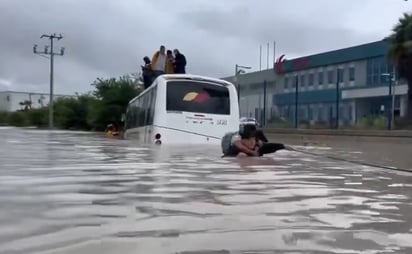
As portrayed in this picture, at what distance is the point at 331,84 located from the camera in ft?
189

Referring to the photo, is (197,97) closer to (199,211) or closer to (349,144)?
(349,144)

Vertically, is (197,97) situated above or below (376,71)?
below

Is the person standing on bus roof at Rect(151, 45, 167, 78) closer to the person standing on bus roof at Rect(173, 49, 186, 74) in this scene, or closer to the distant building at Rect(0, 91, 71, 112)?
the person standing on bus roof at Rect(173, 49, 186, 74)

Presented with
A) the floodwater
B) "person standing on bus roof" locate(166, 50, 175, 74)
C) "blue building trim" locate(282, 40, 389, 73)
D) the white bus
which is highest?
"blue building trim" locate(282, 40, 389, 73)

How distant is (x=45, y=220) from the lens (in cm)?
579

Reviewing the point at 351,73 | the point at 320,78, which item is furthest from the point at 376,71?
the point at 320,78

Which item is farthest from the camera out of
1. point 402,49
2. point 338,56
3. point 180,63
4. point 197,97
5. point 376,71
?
point 338,56

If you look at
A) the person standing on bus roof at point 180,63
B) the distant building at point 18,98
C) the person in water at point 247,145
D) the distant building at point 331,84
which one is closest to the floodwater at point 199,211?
the person in water at point 247,145

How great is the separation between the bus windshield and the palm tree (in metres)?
17.0

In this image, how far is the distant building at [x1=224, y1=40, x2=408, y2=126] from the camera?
42.7 metres

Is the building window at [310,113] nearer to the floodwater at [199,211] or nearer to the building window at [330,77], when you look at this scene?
the building window at [330,77]

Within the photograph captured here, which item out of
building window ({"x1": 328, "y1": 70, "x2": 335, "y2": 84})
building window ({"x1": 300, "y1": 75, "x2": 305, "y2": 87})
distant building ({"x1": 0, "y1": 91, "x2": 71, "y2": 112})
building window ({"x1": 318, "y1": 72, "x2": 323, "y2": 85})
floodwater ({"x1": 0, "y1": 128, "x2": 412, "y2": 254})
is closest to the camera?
floodwater ({"x1": 0, "y1": 128, "x2": 412, "y2": 254})

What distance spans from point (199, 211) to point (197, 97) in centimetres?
1452

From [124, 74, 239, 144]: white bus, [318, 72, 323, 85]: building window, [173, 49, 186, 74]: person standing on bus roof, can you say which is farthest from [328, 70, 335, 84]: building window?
[124, 74, 239, 144]: white bus
